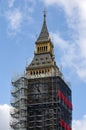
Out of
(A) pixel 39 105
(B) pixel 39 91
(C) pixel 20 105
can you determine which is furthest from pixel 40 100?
(C) pixel 20 105

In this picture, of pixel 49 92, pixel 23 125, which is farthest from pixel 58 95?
pixel 23 125

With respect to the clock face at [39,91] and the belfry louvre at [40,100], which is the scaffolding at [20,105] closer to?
the belfry louvre at [40,100]

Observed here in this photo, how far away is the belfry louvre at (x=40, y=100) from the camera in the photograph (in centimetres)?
18562

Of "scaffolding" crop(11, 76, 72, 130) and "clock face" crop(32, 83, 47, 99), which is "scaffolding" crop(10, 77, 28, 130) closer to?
"scaffolding" crop(11, 76, 72, 130)

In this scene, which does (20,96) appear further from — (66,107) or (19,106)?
(66,107)

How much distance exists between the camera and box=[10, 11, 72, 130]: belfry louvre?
186 m

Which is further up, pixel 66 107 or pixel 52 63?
pixel 52 63

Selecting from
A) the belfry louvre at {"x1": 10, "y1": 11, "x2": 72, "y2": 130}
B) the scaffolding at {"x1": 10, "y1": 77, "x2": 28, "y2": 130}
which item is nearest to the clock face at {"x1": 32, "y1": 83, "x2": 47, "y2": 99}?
the belfry louvre at {"x1": 10, "y1": 11, "x2": 72, "y2": 130}

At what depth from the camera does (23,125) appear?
186125 millimetres

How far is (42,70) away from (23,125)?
19857 millimetres

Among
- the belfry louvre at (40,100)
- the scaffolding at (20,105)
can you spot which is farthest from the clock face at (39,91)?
the scaffolding at (20,105)

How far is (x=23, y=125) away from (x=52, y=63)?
2331cm

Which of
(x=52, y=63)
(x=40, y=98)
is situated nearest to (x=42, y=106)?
(x=40, y=98)

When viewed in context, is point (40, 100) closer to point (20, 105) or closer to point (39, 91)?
point (39, 91)
